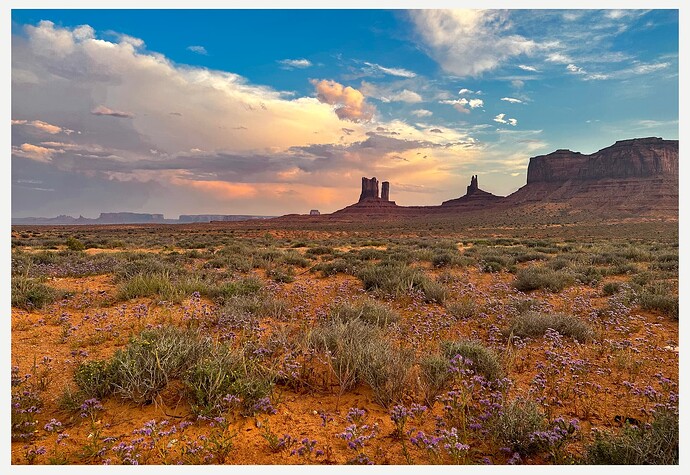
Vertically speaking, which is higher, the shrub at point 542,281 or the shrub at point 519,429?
the shrub at point 542,281

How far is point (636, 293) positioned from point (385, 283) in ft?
16.3

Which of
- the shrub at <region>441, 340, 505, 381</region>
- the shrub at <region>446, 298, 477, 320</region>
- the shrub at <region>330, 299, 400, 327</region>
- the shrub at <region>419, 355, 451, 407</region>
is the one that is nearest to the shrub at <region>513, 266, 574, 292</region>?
the shrub at <region>446, 298, 477, 320</region>

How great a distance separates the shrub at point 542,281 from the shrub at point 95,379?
8358mm

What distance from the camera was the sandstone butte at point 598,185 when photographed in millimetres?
77519

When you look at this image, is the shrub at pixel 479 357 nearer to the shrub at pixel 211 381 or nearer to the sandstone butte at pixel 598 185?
the shrub at pixel 211 381

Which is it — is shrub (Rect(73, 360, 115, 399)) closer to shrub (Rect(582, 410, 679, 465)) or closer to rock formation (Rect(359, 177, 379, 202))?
shrub (Rect(582, 410, 679, 465))

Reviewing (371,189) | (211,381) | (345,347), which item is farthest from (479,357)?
(371,189)

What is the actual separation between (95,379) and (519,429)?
3.84 meters

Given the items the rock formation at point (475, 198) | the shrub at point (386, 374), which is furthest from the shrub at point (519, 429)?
the rock formation at point (475, 198)

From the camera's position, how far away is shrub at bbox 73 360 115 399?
3345 mm

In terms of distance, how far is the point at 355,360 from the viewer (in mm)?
3768

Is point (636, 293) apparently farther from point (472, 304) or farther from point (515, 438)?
point (515, 438)

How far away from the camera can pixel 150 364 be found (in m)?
3.49
